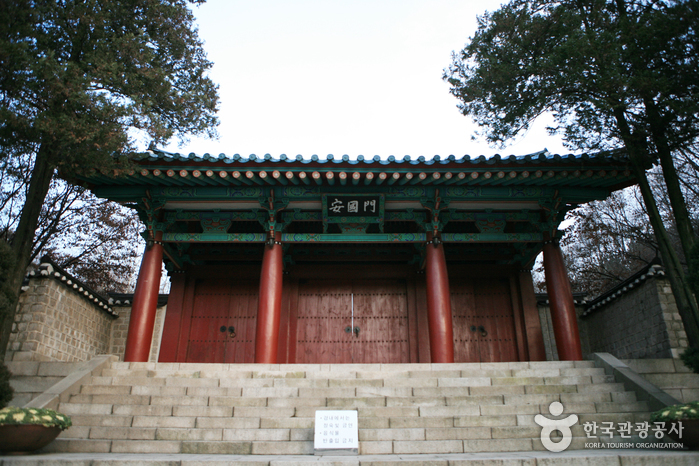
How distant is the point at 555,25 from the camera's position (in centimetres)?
811

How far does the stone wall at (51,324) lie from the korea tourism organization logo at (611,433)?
30.0ft

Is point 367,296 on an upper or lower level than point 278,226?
lower

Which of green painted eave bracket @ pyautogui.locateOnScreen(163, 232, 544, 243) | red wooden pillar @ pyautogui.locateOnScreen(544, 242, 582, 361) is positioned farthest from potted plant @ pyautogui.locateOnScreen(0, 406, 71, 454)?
red wooden pillar @ pyautogui.locateOnScreen(544, 242, 582, 361)

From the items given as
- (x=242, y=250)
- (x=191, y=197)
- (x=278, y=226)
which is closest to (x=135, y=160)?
(x=191, y=197)

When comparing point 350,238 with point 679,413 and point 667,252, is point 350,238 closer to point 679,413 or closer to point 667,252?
point 667,252

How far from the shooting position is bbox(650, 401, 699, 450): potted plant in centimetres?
495

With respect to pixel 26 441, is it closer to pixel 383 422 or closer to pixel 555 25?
pixel 383 422

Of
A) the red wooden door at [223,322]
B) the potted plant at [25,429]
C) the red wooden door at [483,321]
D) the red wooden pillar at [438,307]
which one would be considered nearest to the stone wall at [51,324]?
the red wooden door at [223,322]

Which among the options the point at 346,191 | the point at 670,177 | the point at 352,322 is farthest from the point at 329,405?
the point at 670,177

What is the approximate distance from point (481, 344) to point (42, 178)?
9.07 meters

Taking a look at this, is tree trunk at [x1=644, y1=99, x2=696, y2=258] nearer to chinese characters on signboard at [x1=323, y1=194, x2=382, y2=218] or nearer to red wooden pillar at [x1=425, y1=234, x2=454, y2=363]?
red wooden pillar at [x1=425, y1=234, x2=454, y2=363]

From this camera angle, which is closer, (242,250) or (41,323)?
(41,323)

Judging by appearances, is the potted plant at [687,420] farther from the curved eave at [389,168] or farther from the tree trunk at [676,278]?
the curved eave at [389,168]

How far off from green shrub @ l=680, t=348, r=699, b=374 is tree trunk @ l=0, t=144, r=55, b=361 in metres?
9.25
